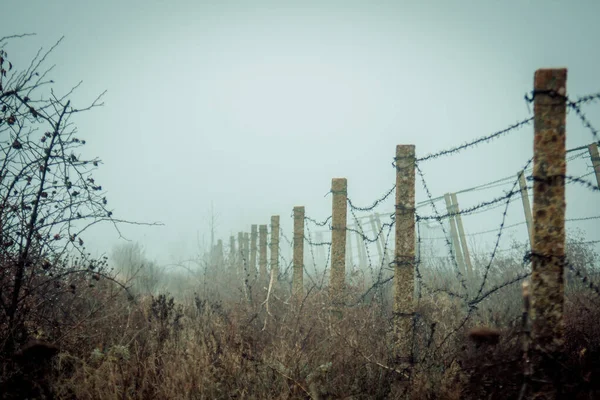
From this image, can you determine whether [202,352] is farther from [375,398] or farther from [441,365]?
[441,365]

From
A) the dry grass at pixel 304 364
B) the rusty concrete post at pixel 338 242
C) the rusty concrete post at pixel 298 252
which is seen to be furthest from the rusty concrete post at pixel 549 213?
the rusty concrete post at pixel 298 252

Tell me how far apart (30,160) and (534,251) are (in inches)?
196

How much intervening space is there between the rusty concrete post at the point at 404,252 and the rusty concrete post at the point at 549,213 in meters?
1.67

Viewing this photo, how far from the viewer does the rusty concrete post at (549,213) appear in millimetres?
2613

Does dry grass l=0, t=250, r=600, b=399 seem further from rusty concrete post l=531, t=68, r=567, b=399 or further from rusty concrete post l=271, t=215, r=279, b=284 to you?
rusty concrete post l=271, t=215, r=279, b=284

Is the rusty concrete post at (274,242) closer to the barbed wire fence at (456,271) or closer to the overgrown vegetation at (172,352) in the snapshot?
the barbed wire fence at (456,271)

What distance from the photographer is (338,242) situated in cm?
630

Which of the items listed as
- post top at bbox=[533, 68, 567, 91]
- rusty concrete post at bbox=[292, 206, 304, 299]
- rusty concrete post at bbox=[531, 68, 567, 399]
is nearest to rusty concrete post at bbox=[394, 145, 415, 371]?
rusty concrete post at bbox=[531, 68, 567, 399]

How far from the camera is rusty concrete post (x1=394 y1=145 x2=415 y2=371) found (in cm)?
418

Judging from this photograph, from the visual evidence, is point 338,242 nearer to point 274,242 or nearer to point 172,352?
point 172,352

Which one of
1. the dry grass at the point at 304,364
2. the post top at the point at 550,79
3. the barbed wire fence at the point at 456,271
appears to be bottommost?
the dry grass at the point at 304,364

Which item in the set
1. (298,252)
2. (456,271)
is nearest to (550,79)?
(456,271)

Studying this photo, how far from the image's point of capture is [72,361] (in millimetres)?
3936

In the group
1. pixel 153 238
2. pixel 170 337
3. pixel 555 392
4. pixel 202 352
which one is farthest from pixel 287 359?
pixel 153 238
